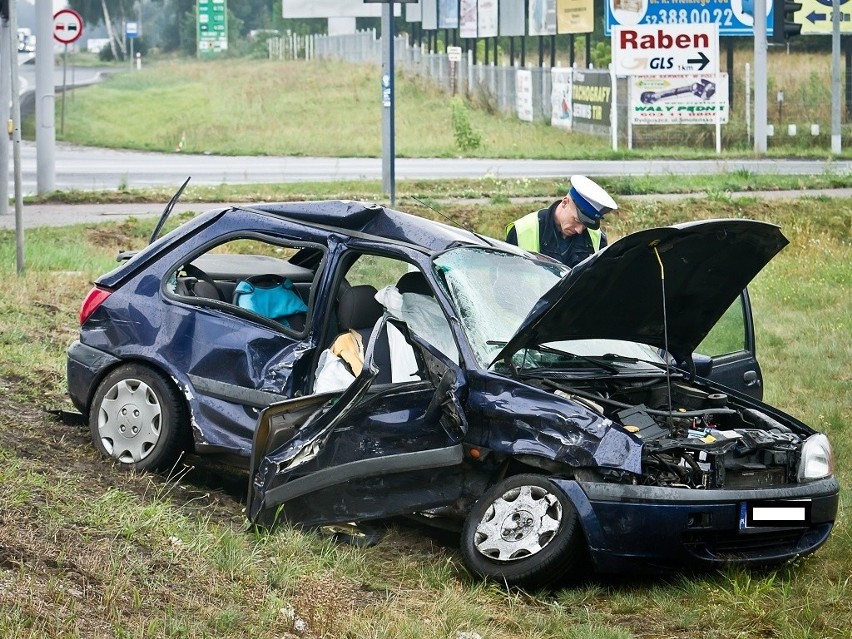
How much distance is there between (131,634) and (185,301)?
9.31 ft

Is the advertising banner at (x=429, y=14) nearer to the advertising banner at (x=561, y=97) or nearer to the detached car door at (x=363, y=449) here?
the advertising banner at (x=561, y=97)

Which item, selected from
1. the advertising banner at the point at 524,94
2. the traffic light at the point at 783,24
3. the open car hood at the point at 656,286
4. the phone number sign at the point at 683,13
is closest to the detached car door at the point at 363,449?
the open car hood at the point at 656,286

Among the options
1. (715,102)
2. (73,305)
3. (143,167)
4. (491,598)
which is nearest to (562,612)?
(491,598)

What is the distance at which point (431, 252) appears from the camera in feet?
21.0

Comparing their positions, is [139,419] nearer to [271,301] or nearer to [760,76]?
[271,301]

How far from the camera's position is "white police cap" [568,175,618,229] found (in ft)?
26.0

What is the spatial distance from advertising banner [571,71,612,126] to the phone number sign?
1719mm

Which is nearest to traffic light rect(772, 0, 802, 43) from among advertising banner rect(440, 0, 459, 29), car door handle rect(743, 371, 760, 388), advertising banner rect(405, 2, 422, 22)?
car door handle rect(743, 371, 760, 388)

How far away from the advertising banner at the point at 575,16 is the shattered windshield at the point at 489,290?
113 feet

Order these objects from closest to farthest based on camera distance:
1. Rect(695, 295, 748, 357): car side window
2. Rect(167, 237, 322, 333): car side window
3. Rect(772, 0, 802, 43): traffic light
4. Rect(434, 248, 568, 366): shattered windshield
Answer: Rect(434, 248, 568, 366): shattered windshield, Rect(167, 237, 322, 333): car side window, Rect(695, 295, 748, 357): car side window, Rect(772, 0, 802, 43): traffic light

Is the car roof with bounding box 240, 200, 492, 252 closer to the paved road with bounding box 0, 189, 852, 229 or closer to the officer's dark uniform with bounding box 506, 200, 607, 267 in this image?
the officer's dark uniform with bounding box 506, 200, 607, 267

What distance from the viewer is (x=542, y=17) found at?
43031mm

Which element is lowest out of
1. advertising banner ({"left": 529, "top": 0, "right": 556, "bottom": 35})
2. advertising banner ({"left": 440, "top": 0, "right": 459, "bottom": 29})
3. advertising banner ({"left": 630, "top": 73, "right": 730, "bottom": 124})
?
advertising banner ({"left": 630, "top": 73, "right": 730, "bottom": 124})

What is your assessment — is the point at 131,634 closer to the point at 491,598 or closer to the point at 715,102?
the point at 491,598
